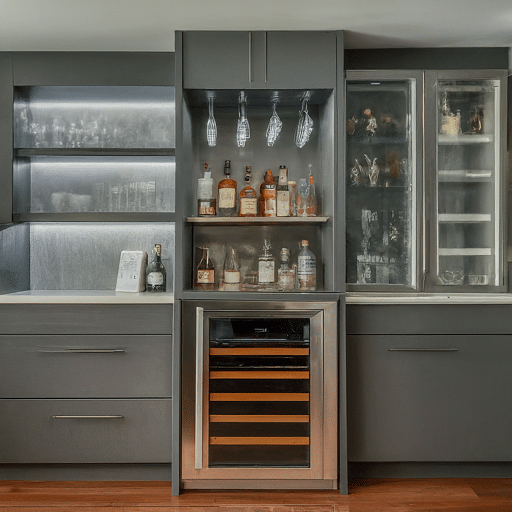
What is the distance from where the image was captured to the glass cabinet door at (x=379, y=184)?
2432 mm

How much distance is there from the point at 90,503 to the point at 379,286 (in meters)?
1.69

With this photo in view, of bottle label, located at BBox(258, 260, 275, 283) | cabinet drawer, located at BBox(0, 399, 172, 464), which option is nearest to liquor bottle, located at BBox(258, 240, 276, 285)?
bottle label, located at BBox(258, 260, 275, 283)

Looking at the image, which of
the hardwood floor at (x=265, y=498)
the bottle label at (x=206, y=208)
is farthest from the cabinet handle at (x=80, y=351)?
the bottle label at (x=206, y=208)

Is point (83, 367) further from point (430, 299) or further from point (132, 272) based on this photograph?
point (430, 299)

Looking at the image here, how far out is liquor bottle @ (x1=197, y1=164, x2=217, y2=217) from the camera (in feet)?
7.89

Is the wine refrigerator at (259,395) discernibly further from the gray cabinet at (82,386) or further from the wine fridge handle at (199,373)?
the gray cabinet at (82,386)

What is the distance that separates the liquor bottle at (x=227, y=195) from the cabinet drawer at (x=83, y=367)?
0.78 metres

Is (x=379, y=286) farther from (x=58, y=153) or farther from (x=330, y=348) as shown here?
(x=58, y=153)

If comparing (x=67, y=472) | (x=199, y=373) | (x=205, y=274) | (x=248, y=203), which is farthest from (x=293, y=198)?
(x=67, y=472)

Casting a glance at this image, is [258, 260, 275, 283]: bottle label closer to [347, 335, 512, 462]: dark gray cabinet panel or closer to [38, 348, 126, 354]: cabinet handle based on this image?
[347, 335, 512, 462]: dark gray cabinet panel

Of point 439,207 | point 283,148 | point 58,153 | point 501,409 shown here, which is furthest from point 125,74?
point 501,409

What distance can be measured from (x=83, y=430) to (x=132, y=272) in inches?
32.4

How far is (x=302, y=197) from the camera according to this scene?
2580 mm

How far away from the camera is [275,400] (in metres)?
2.21
